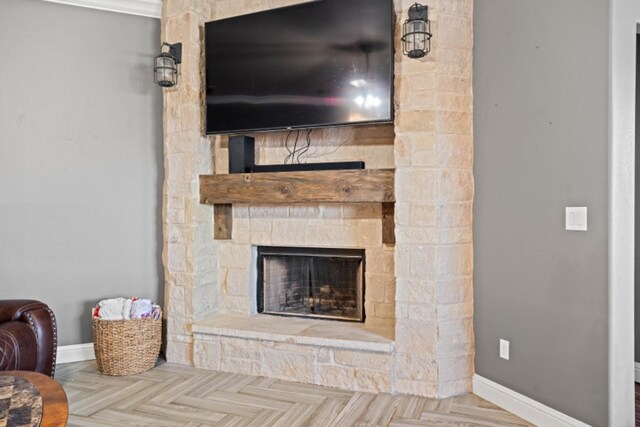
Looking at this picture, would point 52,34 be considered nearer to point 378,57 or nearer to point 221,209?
point 221,209

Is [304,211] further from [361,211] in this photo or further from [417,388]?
[417,388]

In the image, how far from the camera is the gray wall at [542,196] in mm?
2119

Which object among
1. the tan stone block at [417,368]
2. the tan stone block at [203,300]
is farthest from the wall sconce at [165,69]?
the tan stone block at [417,368]

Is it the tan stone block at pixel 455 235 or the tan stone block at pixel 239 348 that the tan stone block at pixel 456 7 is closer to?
the tan stone block at pixel 455 235

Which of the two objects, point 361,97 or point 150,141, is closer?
point 361,97

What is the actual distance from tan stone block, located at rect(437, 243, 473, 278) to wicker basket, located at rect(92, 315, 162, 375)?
76.6 inches

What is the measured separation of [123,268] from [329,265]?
1560 mm

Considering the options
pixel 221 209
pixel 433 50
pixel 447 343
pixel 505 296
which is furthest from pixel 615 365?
pixel 221 209

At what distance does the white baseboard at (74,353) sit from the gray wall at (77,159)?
6cm

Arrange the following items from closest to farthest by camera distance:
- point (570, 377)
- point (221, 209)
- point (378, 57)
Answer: point (570, 377), point (378, 57), point (221, 209)

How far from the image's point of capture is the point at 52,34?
342 centimetres

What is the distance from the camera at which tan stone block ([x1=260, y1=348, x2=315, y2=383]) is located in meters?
3.02

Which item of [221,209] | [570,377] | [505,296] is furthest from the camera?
[221,209]

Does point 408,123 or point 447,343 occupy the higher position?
point 408,123
